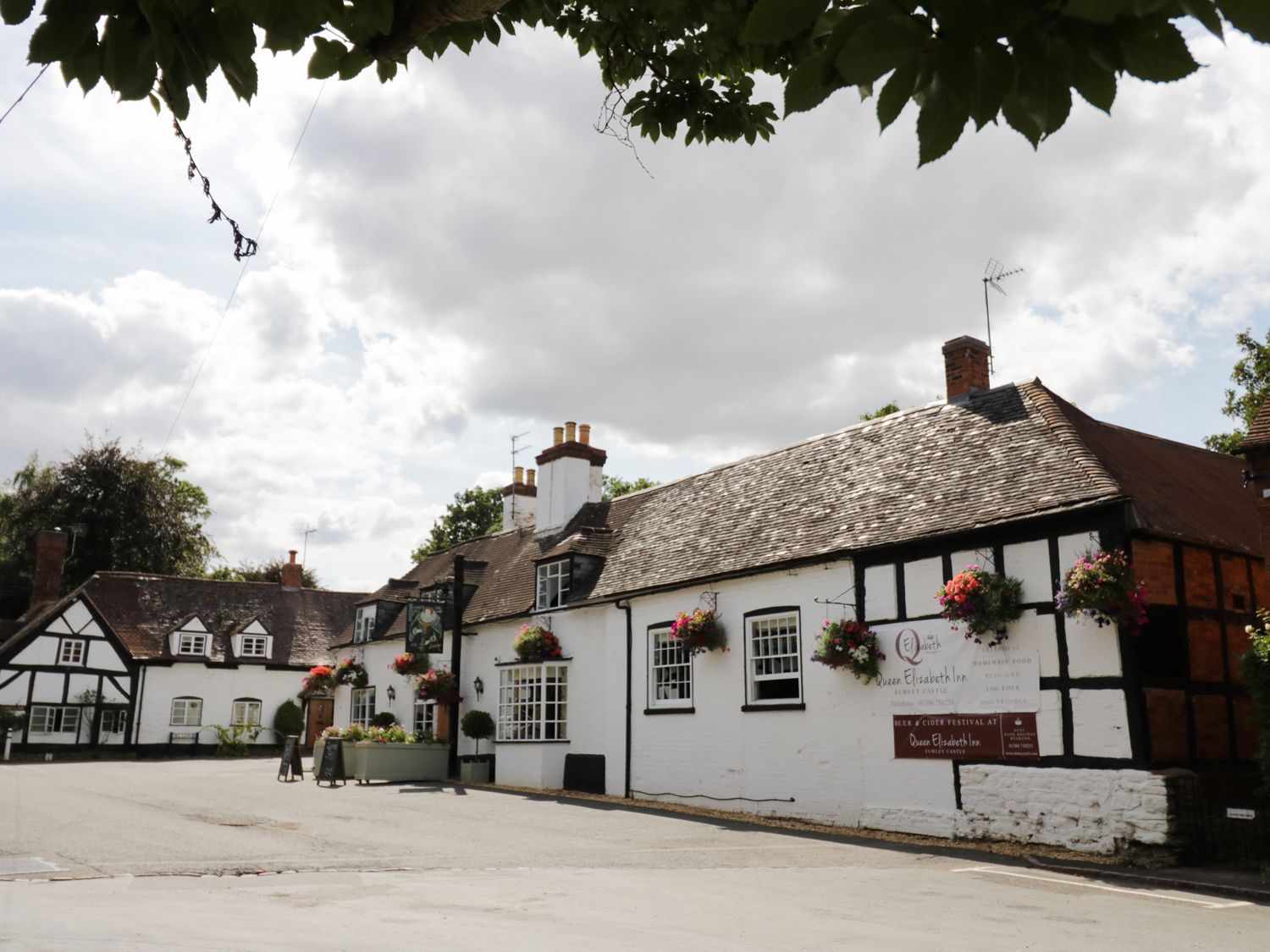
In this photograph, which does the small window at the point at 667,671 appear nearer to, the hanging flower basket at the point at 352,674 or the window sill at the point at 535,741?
the window sill at the point at 535,741

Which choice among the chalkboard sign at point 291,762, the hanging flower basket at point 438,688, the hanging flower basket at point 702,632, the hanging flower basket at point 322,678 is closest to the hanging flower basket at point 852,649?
the hanging flower basket at point 702,632

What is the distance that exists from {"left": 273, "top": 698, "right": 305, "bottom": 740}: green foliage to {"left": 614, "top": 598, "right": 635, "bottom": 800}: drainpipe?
23406 millimetres

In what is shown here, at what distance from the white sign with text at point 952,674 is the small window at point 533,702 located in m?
9.35

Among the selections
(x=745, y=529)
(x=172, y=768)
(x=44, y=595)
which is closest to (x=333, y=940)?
(x=745, y=529)

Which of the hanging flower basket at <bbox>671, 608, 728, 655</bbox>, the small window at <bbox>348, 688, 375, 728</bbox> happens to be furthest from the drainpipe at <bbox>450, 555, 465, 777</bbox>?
the hanging flower basket at <bbox>671, 608, 728, 655</bbox>

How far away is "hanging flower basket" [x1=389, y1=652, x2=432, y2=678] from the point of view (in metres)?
25.8

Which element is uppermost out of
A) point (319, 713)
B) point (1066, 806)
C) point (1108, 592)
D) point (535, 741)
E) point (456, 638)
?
point (456, 638)

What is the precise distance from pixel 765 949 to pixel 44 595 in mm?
41620

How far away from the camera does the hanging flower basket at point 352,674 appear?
101 ft

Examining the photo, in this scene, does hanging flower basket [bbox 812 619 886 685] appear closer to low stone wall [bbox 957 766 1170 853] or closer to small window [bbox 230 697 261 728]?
low stone wall [bbox 957 766 1170 853]

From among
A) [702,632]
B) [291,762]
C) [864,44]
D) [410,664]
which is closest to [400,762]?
[291,762]

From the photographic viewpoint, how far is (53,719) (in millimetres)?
34344

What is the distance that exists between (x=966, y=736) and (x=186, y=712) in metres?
32.1

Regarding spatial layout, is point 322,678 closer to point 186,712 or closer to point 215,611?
point 186,712
